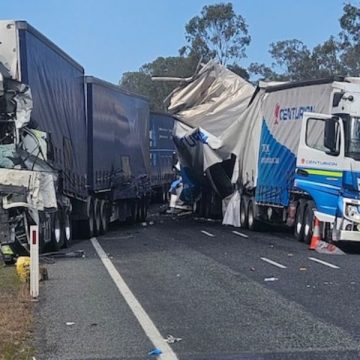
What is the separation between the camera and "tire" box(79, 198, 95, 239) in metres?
22.9

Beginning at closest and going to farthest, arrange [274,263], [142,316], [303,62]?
[142,316] < [274,263] < [303,62]

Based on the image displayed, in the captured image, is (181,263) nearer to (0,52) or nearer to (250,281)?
(250,281)

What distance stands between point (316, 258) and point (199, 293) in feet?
19.2

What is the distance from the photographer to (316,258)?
17078 mm

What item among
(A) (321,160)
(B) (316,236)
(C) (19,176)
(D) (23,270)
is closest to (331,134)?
(A) (321,160)

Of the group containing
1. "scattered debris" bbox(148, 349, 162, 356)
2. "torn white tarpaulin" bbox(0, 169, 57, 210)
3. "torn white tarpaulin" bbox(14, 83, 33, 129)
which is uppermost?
"torn white tarpaulin" bbox(14, 83, 33, 129)

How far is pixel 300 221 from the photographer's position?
21.1 m

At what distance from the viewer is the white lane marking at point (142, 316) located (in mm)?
8031

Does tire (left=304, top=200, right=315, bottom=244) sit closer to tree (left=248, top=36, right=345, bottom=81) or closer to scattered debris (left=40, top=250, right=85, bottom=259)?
scattered debris (left=40, top=250, right=85, bottom=259)

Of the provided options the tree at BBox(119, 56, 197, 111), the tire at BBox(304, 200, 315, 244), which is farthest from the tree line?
the tire at BBox(304, 200, 315, 244)

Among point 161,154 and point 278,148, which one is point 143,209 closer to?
point 278,148

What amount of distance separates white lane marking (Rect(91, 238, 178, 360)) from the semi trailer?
19.3 feet

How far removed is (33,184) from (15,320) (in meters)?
6.59

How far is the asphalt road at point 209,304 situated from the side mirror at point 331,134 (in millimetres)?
2421
